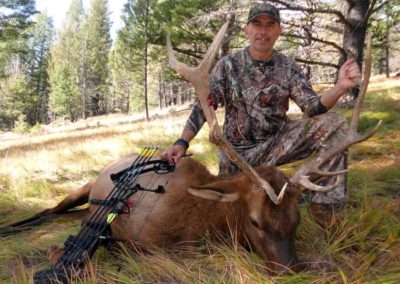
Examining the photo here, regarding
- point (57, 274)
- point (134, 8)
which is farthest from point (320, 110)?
point (134, 8)

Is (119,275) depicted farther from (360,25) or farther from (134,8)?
(134,8)

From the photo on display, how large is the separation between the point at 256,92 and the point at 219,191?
1.40 m

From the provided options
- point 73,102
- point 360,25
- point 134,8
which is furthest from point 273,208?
point 73,102

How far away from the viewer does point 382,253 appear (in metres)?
2.89

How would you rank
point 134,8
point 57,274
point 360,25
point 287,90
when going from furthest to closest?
1. point 134,8
2. point 360,25
3. point 287,90
4. point 57,274

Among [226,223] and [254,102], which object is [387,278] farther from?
[254,102]

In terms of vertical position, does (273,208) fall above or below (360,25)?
below

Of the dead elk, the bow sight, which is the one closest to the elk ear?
the dead elk

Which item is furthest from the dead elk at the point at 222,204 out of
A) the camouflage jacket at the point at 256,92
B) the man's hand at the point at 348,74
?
the camouflage jacket at the point at 256,92

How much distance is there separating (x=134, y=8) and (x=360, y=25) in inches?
816

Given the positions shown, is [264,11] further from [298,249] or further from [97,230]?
[97,230]

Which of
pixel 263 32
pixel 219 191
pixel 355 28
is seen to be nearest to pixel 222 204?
pixel 219 191

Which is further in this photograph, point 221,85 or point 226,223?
point 221,85

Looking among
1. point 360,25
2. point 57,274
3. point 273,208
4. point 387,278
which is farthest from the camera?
point 360,25
